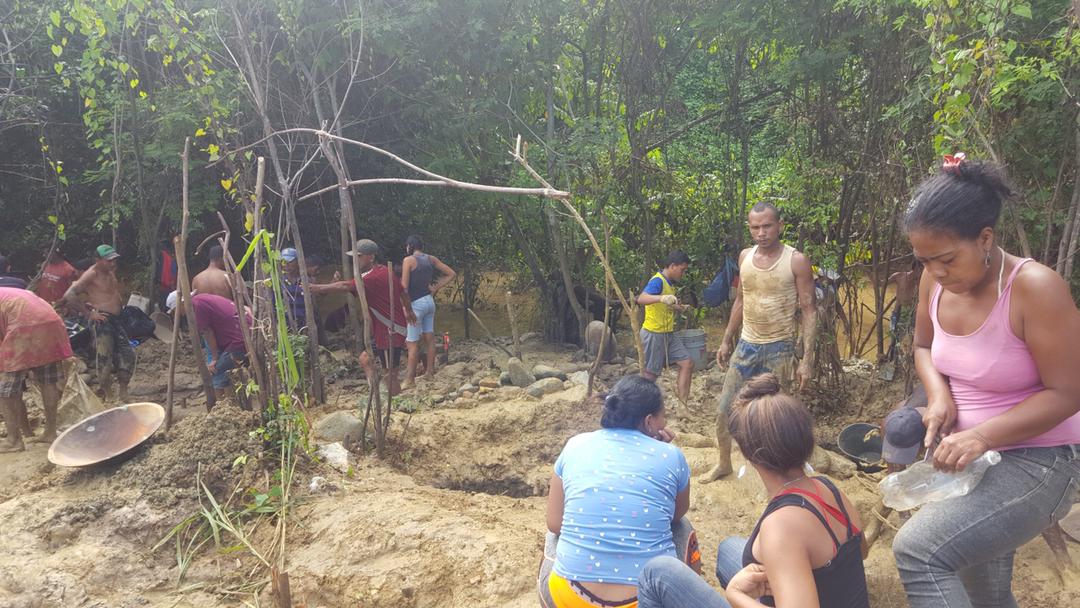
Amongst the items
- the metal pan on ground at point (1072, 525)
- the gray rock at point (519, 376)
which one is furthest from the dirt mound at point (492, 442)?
the metal pan on ground at point (1072, 525)

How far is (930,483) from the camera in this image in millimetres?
→ 2111

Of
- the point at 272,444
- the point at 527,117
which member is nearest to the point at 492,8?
the point at 527,117

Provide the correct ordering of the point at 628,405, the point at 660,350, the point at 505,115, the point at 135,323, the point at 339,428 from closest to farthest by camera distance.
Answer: the point at 628,405
the point at 339,428
the point at 660,350
the point at 135,323
the point at 505,115

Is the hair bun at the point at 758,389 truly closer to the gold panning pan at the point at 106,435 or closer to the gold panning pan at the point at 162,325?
the gold panning pan at the point at 106,435

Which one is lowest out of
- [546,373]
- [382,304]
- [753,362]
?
[546,373]

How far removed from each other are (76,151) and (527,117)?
5999 mm

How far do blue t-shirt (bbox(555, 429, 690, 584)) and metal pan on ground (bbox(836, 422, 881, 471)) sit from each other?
2.82 meters

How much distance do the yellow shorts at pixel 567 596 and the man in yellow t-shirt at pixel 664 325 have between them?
3589 mm

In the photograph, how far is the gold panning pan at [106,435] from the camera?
14.9ft

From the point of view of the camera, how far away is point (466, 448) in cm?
589

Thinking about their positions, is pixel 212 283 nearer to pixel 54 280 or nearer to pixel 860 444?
pixel 54 280

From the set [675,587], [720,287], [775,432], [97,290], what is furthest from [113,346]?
[775,432]

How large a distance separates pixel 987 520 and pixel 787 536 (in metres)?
0.58

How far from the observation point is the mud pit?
3713 millimetres
